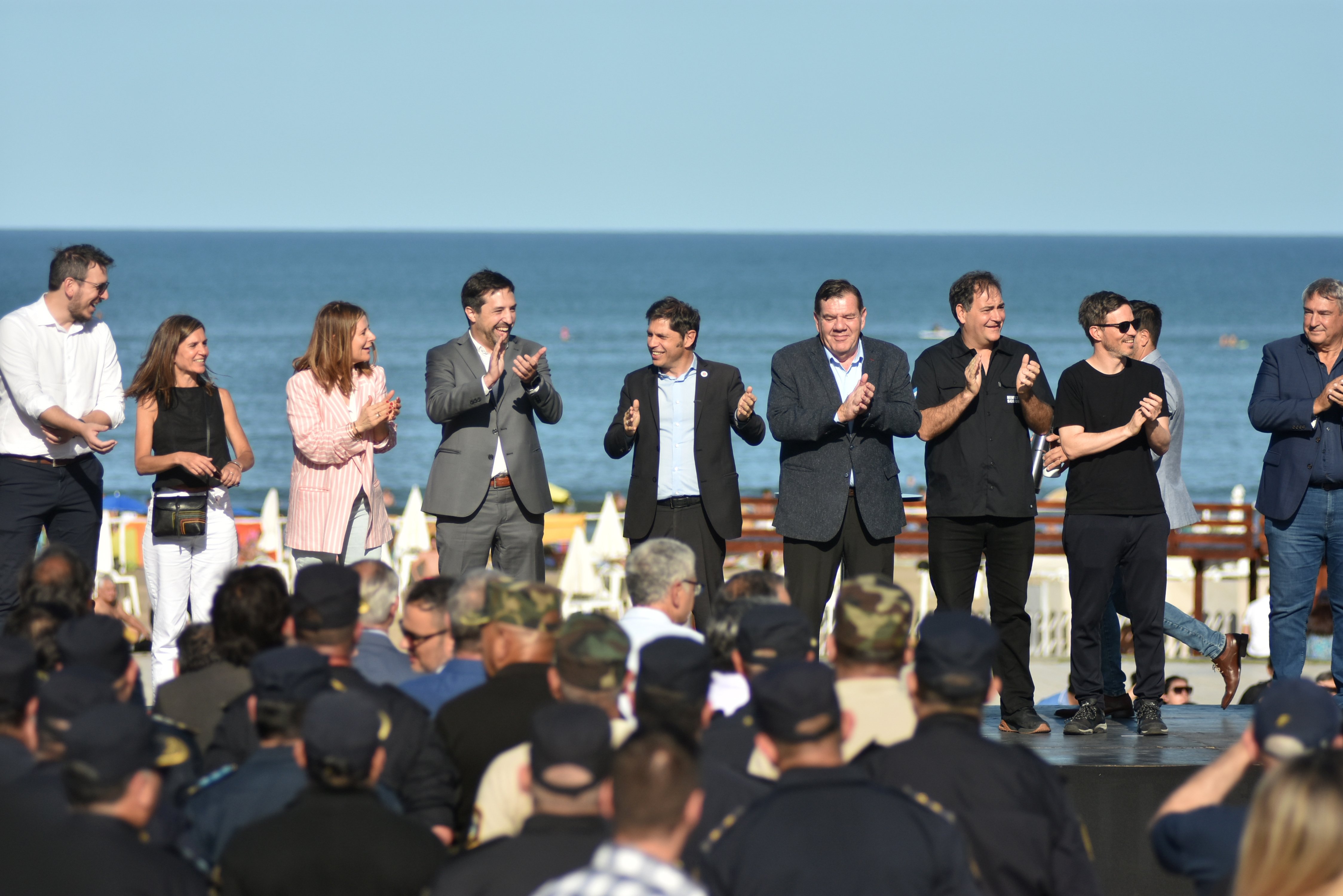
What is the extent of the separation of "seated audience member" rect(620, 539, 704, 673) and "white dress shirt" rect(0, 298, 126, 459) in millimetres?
2661

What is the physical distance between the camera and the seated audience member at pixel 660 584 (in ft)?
15.9

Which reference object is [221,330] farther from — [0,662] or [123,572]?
[0,662]

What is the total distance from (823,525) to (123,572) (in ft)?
35.5

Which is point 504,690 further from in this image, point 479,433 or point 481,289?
point 481,289

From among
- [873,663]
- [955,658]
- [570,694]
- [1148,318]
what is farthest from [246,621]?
[1148,318]

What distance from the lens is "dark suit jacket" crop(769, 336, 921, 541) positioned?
6.43 meters

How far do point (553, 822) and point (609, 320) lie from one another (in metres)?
103

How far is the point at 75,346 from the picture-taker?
6.34 m

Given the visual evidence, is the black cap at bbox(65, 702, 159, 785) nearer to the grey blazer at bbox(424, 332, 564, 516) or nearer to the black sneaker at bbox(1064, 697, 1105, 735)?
the grey blazer at bbox(424, 332, 564, 516)

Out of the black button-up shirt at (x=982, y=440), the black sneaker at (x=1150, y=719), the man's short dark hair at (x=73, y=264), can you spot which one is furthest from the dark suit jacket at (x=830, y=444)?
the man's short dark hair at (x=73, y=264)

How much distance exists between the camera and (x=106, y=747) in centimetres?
291

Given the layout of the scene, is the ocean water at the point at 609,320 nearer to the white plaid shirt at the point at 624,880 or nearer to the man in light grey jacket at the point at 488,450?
the man in light grey jacket at the point at 488,450

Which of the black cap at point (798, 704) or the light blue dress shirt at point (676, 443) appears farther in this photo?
the light blue dress shirt at point (676, 443)

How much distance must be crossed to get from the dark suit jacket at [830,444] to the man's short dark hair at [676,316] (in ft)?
1.55
